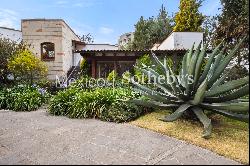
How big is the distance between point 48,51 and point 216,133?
17.0m

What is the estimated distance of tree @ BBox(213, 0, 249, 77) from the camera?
1148 cm

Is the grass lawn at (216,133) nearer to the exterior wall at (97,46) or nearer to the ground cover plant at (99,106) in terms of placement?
the ground cover plant at (99,106)

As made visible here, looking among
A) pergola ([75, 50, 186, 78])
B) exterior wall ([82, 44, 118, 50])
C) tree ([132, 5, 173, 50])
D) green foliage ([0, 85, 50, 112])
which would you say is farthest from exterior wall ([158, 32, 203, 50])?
tree ([132, 5, 173, 50])

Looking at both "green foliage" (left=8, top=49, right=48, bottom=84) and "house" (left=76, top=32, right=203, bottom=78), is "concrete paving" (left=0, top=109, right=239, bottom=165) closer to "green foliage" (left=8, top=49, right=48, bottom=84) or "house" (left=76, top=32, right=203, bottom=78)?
"green foliage" (left=8, top=49, right=48, bottom=84)

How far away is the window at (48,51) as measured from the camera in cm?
1995

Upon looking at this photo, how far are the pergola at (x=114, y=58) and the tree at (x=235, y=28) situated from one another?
3417 millimetres

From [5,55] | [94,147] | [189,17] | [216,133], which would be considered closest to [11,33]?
[5,55]

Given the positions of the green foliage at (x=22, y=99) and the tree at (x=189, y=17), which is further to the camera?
the tree at (x=189, y=17)

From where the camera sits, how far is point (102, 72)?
18094mm

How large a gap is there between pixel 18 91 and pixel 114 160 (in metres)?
8.56

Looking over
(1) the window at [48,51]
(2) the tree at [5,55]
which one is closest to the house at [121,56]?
(1) the window at [48,51]

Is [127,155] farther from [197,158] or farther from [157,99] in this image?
[157,99]

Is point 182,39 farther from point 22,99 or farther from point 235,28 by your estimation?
point 22,99

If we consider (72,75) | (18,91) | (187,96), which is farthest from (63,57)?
(187,96)
